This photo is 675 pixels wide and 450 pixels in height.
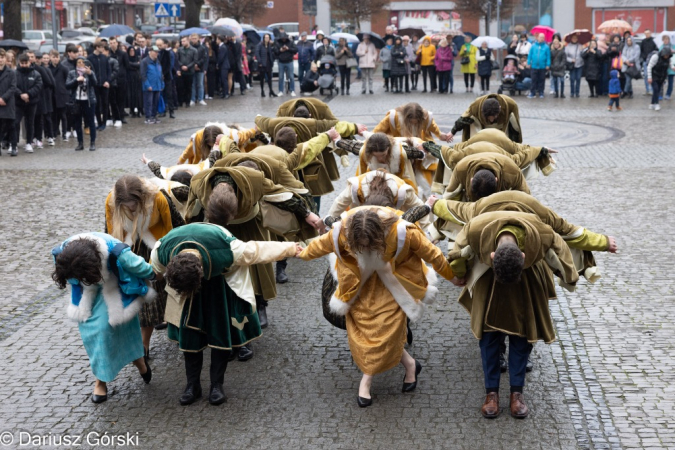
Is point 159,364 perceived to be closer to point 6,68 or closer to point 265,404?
point 265,404

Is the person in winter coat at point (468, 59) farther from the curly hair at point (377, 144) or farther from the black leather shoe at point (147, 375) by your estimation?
the black leather shoe at point (147, 375)

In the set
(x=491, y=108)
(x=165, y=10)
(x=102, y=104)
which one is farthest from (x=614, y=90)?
(x=165, y=10)

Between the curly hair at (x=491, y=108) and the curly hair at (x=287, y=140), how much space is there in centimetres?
226

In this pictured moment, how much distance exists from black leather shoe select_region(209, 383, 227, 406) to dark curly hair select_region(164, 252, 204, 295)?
888 millimetres

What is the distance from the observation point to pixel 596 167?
1495cm

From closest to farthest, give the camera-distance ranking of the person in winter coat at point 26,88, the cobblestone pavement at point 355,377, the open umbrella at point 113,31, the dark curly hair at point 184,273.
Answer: the dark curly hair at point 184,273 → the cobblestone pavement at point 355,377 → the person in winter coat at point 26,88 → the open umbrella at point 113,31

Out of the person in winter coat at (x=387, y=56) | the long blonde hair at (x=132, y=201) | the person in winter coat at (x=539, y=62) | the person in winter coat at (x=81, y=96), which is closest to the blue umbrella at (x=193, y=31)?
the person in winter coat at (x=387, y=56)

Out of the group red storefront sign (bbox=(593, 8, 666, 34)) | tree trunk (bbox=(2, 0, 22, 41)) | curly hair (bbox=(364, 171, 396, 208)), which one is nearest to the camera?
curly hair (bbox=(364, 171, 396, 208))

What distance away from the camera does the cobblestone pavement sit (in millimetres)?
5719

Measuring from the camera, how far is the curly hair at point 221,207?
21.2ft

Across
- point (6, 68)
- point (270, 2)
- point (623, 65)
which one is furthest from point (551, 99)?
point (270, 2)

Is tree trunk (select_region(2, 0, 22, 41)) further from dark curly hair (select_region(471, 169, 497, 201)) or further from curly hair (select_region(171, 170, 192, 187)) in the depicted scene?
dark curly hair (select_region(471, 169, 497, 201))

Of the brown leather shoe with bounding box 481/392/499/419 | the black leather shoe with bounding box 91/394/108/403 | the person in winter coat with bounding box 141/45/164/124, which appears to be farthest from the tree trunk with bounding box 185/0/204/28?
the brown leather shoe with bounding box 481/392/499/419

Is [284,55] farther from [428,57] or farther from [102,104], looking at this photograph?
[102,104]
